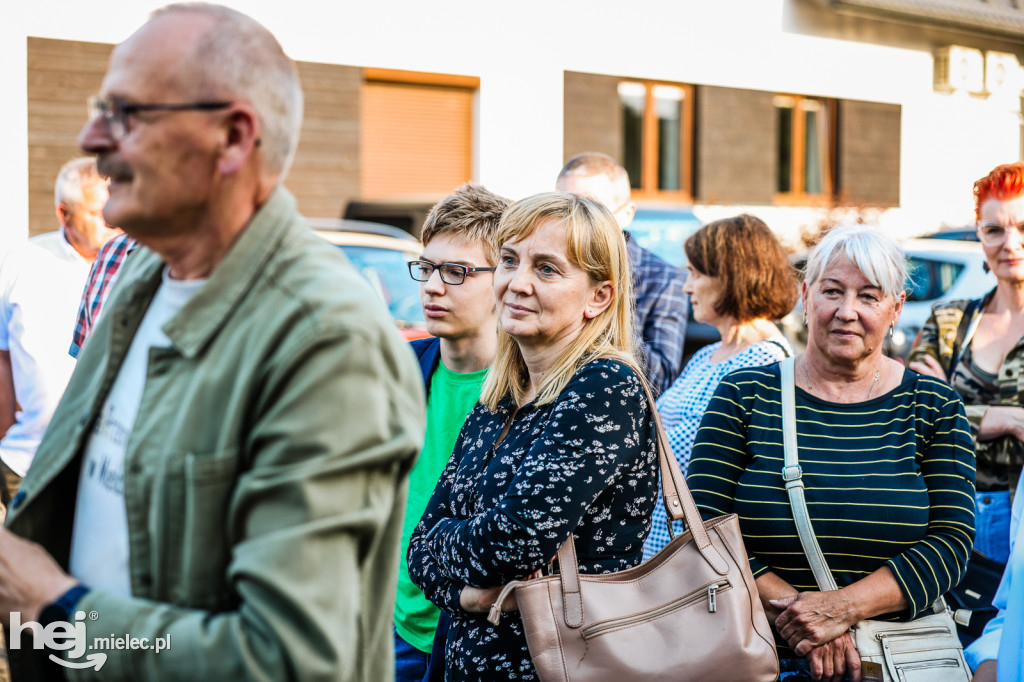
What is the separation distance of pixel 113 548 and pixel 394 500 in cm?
43

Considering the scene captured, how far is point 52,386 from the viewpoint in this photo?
189 inches

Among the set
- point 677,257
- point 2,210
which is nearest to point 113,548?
point 677,257

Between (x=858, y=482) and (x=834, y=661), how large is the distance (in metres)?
0.51

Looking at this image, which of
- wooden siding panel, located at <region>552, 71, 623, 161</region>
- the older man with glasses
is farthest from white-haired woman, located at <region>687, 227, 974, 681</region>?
wooden siding panel, located at <region>552, 71, 623, 161</region>

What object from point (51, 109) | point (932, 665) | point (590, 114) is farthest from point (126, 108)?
point (590, 114)

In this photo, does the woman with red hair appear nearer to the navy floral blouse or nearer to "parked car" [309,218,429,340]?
the navy floral blouse

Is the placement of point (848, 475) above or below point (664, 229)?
below

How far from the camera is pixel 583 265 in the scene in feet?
8.52

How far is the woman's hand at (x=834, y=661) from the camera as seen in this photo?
2791mm

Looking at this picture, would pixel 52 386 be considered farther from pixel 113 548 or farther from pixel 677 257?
pixel 677 257

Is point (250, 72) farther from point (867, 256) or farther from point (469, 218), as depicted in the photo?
point (867, 256)

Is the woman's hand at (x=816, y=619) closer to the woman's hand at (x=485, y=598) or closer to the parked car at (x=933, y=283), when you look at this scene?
the woman's hand at (x=485, y=598)

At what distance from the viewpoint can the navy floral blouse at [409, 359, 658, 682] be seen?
2.23 meters

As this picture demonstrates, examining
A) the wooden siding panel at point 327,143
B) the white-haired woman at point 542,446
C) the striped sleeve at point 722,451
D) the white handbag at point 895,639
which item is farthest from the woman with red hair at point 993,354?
the wooden siding panel at point 327,143
